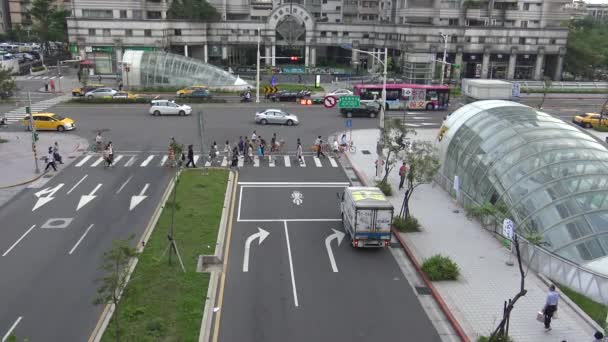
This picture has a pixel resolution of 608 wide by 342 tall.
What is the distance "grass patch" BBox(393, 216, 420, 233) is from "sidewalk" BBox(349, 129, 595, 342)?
0.40 meters

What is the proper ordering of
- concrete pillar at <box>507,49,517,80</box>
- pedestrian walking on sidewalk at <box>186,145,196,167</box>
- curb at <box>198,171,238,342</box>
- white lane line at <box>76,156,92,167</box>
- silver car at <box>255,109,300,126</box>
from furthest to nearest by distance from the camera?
concrete pillar at <box>507,49,517,80</box>
silver car at <box>255,109,300,126</box>
white lane line at <box>76,156,92,167</box>
pedestrian walking on sidewalk at <box>186,145,196,167</box>
curb at <box>198,171,238,342</box>

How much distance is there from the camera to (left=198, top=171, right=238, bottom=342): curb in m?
16.5

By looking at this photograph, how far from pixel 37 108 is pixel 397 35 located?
200 ft

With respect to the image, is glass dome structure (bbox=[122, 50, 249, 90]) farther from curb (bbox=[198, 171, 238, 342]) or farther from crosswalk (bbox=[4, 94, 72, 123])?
curb (bbox=[198, 171, 238, 342])

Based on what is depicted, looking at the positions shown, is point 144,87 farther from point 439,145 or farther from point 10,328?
point 10,328

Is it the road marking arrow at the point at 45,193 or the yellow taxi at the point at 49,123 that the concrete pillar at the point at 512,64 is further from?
the road marking arrow at the point at 45,193

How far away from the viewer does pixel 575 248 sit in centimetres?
2006

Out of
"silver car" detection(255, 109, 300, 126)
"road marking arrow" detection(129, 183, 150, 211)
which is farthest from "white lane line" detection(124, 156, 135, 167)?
"silver car" detection(255, 109, 300, 126)

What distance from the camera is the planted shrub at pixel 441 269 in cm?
2009

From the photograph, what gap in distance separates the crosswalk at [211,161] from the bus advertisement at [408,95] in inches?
820

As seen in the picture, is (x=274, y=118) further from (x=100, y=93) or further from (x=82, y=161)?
(x=100, y=93)

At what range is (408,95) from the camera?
5897cm

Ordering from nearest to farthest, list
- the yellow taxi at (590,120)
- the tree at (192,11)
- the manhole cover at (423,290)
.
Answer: the manhole cover at (423,290), the yellow taxi at (590,120), the tree at (192,11)

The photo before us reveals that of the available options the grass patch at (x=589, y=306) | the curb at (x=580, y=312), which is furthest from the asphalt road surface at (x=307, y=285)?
the grass patch at (x=589, y=306)
